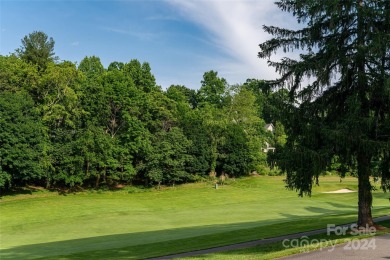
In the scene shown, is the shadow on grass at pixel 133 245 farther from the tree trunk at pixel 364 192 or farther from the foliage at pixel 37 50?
the foliage at pixel 37 50

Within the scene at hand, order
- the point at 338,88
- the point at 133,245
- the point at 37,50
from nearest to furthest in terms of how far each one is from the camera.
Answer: the point at 338,88 → the point at 133,245 → the point at 37,50

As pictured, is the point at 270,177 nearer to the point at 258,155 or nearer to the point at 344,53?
the point at 258,155

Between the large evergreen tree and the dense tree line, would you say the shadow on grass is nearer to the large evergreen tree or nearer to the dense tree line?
the large evergreen tree

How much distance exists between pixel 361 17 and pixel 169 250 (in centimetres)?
1151

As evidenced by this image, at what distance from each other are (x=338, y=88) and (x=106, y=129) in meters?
44.6

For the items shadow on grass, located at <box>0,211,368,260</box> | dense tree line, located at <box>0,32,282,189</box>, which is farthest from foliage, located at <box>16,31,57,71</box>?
shadow on grass, located at <box>0,211,368,260</box>

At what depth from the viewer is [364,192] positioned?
1575cm

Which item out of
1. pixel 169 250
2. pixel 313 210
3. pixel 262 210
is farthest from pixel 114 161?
pixel 169 250

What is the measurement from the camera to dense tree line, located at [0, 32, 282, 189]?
150ft

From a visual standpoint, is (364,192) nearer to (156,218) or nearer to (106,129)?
(156,218)

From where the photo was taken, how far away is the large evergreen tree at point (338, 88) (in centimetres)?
1357

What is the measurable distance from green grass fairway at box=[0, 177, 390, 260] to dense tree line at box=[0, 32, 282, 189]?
3513 mm

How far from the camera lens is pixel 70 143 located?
4900 centimetres

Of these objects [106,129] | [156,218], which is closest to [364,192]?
[156,218]
